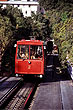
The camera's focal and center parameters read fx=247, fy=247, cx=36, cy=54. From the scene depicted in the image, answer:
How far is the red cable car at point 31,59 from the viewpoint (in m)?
19.4

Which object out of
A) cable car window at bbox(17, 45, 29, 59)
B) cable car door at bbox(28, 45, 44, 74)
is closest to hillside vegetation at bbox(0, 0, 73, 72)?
cable car door at bbox(28, 45, 44, 74)

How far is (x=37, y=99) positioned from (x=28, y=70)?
5.84 meters

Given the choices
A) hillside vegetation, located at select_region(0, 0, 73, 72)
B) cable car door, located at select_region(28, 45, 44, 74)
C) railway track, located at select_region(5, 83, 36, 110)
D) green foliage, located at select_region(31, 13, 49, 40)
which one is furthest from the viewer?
green foliage, located at select_region(31, 13, 49, 40)

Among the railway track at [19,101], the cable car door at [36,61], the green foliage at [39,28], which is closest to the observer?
the railway track at [19,101]

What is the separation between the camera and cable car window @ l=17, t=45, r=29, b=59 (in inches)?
766

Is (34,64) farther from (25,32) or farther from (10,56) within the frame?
(25,32)

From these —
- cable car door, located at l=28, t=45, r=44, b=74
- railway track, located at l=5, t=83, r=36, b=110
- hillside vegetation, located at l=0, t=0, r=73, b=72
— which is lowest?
railway track, located at l=5, t=83, r=36, b=110

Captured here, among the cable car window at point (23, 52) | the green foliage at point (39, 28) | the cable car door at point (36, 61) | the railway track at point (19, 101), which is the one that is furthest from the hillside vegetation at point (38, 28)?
the railway track at point (19, 101)

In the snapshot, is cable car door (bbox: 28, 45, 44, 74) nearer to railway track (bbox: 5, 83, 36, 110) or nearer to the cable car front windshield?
the cable car front windshield

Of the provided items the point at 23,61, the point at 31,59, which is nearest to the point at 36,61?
the point at 31,59

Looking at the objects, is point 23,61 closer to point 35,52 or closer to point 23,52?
point 23,52

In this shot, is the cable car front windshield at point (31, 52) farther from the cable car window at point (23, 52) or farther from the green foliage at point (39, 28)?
the green foliage at point (39, 28)

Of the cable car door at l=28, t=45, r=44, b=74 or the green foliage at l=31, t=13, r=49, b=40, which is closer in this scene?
the cable car door at l=28, t=45, r=44, b=74

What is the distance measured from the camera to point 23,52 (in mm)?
19547
